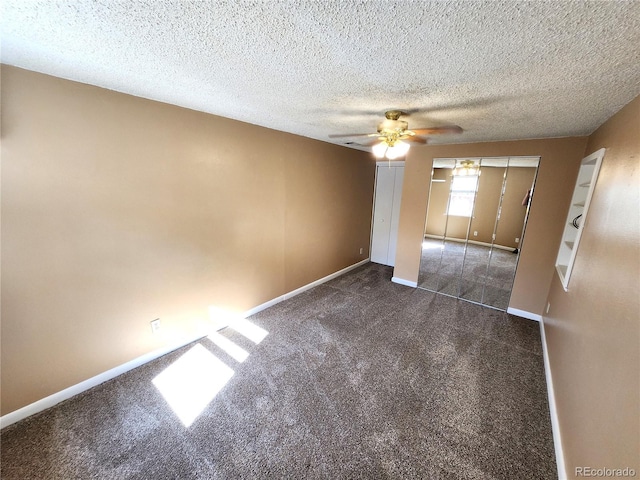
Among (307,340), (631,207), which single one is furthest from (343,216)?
(631,207)

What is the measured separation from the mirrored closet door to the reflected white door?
3.02 feet

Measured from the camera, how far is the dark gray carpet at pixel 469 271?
3.70 m

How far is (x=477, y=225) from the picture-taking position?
3.79 meters

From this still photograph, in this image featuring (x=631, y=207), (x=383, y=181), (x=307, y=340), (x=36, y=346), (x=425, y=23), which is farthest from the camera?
(x=383, y=181)

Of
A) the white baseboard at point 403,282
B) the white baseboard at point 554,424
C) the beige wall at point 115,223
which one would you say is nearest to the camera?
the white baseboard at point 554,424

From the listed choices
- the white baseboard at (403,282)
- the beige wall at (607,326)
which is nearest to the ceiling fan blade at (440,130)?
the beige wall at (607,326)

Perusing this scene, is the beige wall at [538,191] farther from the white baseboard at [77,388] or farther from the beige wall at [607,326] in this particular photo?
the white baseboard at [77,388]

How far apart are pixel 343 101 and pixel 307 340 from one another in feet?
7.82

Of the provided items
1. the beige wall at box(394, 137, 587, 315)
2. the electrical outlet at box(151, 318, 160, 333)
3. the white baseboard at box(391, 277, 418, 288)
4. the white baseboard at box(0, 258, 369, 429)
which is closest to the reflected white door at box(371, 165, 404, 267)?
the white baseboard at box(391, 277, 418, 288)

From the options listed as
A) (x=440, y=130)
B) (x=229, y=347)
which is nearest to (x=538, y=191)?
(x=440, y=130)

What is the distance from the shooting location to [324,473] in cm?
149

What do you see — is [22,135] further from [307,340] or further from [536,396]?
[536,396]

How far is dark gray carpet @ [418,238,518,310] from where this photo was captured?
12.1 ft

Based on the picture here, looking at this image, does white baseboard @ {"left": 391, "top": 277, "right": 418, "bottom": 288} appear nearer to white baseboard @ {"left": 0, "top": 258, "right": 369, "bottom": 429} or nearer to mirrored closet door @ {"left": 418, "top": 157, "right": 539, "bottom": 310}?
mirrored closet door @ {"left": 418, "top": 157, "right": 539, "bottom": 310}
